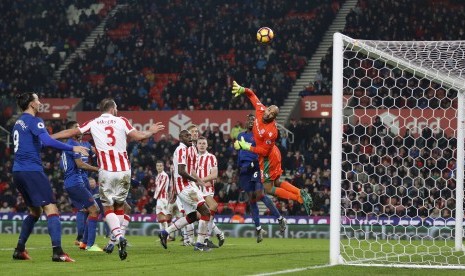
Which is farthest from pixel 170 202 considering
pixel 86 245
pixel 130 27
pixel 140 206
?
pixel 130 27

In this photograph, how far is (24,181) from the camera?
37.3 feet

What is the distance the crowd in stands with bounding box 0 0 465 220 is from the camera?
1022 inches

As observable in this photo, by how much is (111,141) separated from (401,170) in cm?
1072

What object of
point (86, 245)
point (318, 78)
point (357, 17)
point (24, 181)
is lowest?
point (86, 245)

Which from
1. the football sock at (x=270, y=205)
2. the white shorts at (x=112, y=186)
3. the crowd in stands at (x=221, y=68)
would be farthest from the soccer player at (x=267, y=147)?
the crowd in stands at (x=221, y=68)

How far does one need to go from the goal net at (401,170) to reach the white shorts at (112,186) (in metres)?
2.86

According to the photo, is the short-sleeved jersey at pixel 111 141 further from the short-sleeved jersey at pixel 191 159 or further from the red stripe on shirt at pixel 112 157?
the short-sleeved jersey at pixel 191 159

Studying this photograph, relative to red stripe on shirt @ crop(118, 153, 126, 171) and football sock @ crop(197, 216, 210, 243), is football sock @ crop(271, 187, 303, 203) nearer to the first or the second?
football sock @ crop(197, 216, 210, 243)

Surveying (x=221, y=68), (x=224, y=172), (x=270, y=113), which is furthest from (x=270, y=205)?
(x=221, y=68)

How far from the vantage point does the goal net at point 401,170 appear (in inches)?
466

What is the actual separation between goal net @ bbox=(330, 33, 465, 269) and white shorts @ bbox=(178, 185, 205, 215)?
2286 mm

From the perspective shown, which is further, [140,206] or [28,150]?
[140,206]

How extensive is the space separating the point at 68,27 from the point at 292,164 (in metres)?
15.3

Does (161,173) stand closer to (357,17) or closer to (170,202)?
(170,202)
